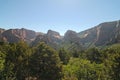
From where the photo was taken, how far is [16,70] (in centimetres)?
A: 5241

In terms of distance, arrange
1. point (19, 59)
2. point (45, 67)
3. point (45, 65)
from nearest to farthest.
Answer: point (45, 67) < point (45, 65) < point (19, 59)

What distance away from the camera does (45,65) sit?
51094 mm

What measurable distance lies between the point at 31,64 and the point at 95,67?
18204 millimetres

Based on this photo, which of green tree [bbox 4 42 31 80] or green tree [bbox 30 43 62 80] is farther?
green tree [bbox 4 42 31 80]

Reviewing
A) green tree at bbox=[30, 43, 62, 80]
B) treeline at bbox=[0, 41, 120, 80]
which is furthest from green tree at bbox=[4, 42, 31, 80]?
green tree at bbox=[30, 43, 62, 80]

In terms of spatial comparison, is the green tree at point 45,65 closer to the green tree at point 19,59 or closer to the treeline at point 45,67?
the treeline at point 45,67

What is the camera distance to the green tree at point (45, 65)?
5066cm

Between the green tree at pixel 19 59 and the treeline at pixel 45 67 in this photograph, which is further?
the green tree at pixel 19 59

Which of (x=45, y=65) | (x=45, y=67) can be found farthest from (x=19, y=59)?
(x=45, y=67)

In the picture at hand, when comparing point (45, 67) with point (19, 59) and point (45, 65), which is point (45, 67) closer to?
point (45, 65)

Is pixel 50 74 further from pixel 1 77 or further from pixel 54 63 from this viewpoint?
pixel 1 77

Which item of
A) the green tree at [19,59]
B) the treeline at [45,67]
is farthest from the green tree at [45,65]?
the green tree at [19,59]

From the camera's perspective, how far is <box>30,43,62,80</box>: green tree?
166ft

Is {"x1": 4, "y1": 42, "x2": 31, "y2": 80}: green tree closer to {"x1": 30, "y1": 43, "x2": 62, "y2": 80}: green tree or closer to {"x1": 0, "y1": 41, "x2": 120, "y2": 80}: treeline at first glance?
{"x1": 0, "y1": 41, "x2": 120, "y2": 80}: treeline
